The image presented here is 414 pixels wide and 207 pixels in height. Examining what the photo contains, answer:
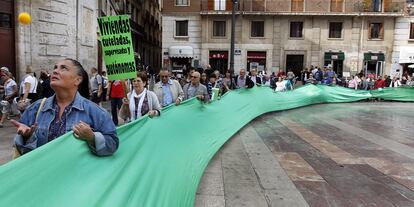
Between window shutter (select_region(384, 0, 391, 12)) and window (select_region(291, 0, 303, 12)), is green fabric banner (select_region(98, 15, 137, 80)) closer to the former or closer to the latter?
window (select_region(291, 0, 303, 12))

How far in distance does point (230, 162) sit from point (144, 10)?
45.2m

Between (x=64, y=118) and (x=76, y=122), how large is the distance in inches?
3.9

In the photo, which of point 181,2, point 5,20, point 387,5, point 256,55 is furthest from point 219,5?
point 5,20

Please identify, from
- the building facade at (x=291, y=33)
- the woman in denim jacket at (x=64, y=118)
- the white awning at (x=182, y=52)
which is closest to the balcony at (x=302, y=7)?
the building facade at (x=291, y=33)

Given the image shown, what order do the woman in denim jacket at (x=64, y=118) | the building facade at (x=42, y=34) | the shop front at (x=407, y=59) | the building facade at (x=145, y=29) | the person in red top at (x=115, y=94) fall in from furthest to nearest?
the building facade at (x=145, y=29), the shop front at (x=407, y=59), the building facade at (x=42, y=34), the person in red top at (x=115, y=94), the woman in denim jacket at (x=64, y=118)

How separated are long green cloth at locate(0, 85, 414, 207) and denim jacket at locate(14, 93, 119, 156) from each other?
0.43ft

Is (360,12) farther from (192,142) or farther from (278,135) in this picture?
(192,142)

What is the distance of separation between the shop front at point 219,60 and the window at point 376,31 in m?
13.3

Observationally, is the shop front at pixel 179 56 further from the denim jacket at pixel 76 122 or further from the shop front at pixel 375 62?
the denim jacket at pixel 76 122

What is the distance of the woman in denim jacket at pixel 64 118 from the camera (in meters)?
2.94

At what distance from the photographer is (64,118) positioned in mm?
2980

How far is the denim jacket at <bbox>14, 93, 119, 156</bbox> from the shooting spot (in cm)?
294

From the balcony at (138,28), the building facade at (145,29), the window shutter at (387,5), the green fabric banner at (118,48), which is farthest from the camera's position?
the balcony at (138,28)

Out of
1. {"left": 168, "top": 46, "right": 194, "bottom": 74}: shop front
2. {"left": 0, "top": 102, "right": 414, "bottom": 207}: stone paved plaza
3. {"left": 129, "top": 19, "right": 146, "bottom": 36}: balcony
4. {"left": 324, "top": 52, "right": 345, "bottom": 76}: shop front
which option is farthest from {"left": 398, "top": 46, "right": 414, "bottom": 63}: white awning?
{"left": 0, "top": 102, "right": 414, "bottom": 207}: stone paved plaza
